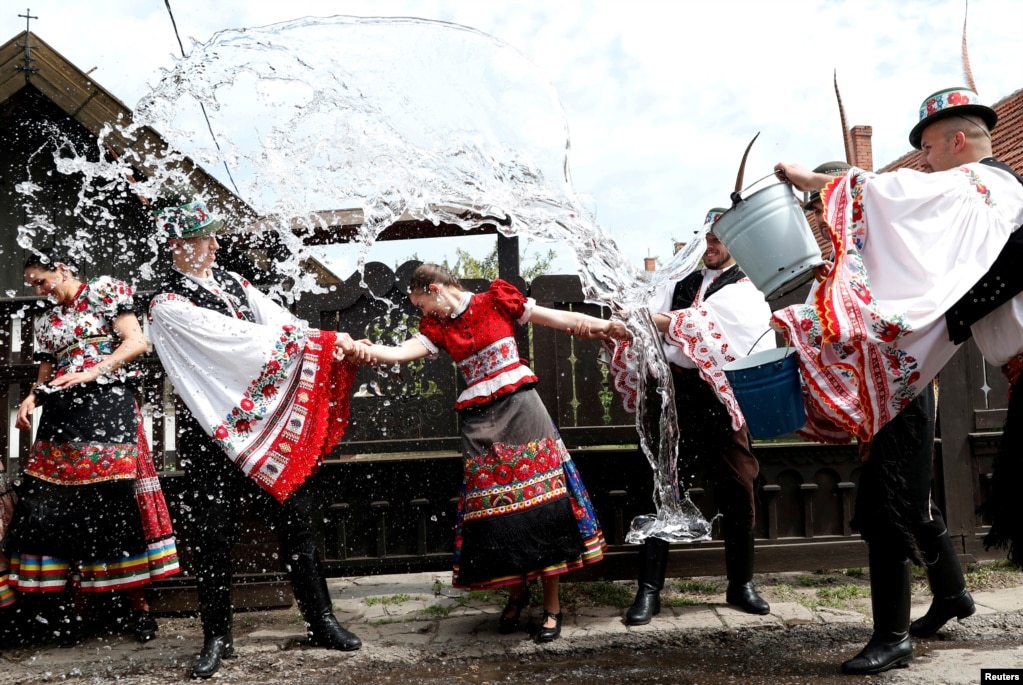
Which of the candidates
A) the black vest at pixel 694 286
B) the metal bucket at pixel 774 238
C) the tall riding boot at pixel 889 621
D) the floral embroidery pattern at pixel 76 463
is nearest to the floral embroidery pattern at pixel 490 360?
the black vest at pixel 694 286

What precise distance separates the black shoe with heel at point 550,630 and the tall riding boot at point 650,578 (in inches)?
14.7

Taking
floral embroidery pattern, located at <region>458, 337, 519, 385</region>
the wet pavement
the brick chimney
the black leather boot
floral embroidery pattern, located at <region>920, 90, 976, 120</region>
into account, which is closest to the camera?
floral embroidery pattern, located at <region>920, 90, 976, 120</region>

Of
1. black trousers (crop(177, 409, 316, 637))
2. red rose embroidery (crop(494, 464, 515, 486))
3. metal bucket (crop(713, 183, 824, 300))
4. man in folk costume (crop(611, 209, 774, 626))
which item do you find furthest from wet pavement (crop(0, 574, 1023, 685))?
metal bucket (crop(713, 183, 824, 300))

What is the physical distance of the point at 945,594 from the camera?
389 cm

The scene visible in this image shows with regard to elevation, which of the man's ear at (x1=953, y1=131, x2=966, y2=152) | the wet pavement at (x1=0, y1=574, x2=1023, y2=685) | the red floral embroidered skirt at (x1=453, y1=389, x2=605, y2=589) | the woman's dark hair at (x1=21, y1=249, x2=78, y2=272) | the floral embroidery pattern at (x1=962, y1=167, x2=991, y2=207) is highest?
the man's ear at (x1=953, y1=131, x2=966, y2=152)

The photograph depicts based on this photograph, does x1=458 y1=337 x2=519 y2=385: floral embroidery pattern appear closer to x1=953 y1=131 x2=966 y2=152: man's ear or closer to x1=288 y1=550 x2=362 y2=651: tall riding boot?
x1=288 y1=550 x2=362 y2=651: tall riding boot

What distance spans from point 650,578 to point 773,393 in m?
1.60

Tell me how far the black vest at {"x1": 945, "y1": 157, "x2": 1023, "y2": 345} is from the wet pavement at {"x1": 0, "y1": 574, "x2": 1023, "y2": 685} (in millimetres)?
1369

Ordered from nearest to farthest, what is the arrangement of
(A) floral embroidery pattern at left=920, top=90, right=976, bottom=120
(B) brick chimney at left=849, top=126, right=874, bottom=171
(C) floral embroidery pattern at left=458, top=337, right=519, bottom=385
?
(A) floral embroidery pattern at left=920, top=90, right=976, bottom=120, (C) floral embroidery pattern at left=458, top=337, right=519, bottom=385, (B) brick chimney at left=849, top=126, right=874, bottom=171

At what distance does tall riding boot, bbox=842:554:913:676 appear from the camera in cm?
344

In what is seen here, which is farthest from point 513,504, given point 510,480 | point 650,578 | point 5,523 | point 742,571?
point 5,523

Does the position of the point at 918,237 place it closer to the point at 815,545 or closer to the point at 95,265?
the point at 815,545

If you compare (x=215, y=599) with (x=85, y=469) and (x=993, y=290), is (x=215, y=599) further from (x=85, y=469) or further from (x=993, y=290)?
(x=993, y=290)

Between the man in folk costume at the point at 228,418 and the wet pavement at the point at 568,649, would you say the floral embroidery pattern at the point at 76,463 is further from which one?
the wet pavement at the point at 568,649
